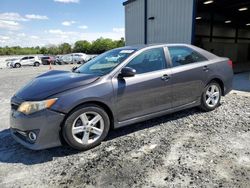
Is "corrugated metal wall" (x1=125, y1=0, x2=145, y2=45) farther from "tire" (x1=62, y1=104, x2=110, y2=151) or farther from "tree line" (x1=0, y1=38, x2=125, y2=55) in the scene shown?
"tree line" (x1=0, y1=38, x2=125, y2=55)

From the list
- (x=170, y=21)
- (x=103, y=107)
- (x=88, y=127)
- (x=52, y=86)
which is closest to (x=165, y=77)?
(x=103, y=107)

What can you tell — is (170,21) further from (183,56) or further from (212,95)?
(183,56)

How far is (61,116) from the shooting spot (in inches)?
126

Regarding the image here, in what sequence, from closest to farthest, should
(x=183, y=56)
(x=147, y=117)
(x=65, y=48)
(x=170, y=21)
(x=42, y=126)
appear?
1. (x=42, y=126)
2. (x=147, y=117)
3. (x=183, y=56)
4. (x=170, y=21)
5. (x=65, y=48)

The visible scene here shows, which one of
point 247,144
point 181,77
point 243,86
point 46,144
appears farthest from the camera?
point 243,86

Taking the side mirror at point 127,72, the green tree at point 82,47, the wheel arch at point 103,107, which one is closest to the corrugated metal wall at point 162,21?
the side mirror at point 127,72

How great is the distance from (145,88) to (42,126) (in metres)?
1.72

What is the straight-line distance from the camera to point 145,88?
3871 millimetres

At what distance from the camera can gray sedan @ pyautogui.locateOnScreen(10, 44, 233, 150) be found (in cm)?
319

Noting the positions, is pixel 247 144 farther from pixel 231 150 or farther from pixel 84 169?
pixel 84 169

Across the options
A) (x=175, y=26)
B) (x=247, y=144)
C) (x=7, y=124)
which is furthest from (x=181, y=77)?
(x=175, y=26)

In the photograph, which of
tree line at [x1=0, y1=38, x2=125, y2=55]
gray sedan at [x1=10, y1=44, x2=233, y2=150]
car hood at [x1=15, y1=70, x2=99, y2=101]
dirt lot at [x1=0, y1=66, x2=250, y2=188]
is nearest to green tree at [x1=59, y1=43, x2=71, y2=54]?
tree line at [x1=0, y1=38, x2=125, y2=55]

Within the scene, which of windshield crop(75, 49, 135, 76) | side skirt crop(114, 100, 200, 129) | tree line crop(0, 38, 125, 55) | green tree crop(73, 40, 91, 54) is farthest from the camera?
green tree crop(73, 40, 91, 54)

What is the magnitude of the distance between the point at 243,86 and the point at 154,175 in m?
6.45
